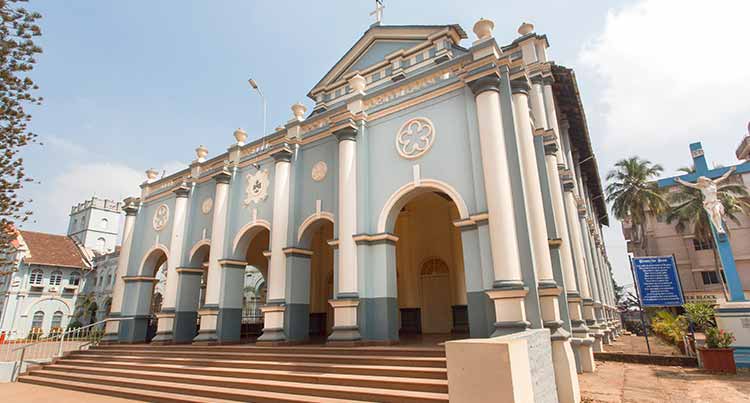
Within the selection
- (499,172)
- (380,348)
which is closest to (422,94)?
(499,172)

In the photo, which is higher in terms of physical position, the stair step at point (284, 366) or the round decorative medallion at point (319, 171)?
the round decorative medallion at point (319, 171)

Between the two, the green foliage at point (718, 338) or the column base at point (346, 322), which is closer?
the column base at point (346, 322)

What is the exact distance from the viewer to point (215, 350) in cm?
1146

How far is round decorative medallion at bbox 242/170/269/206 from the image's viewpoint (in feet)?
45.5

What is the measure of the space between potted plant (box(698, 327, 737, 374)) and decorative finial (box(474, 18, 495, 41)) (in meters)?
Result: 9.69

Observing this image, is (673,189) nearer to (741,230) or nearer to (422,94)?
(741,230)

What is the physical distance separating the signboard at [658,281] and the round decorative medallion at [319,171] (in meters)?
10.1

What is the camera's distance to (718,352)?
33.3ft

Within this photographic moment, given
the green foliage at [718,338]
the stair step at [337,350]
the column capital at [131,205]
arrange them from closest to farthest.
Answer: the stair step at [337,350] → the green foliage at [718,338] → the column capital at [131,205]

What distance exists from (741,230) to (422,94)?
34.9m

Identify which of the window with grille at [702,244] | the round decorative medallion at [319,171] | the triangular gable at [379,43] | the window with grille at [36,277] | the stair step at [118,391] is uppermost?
the triangular gable at [379,43]

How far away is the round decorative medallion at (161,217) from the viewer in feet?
55.6

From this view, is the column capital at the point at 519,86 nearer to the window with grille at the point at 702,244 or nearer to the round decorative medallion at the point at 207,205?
the round decorative medallion at the point at 207,205

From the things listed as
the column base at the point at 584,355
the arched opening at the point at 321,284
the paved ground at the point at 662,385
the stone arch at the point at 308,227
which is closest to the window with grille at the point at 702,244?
the paved ground at the point at 662,385
